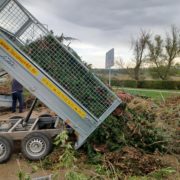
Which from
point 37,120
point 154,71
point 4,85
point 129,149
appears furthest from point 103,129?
point 154,71

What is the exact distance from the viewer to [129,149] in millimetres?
5906

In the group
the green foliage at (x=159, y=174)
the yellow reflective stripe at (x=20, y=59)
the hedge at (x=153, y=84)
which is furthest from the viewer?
the hedge at (x=153, y=84)

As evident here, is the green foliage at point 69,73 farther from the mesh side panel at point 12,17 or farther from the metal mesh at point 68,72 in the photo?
the mesh side panel at point 12,17

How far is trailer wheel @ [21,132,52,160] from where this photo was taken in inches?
242

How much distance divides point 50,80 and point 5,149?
4.98ft

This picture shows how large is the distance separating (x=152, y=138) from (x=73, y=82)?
6.59 feet

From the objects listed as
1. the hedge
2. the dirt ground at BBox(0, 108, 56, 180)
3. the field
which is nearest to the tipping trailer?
the dirt ground at BBox(0, 108, 56, 180)

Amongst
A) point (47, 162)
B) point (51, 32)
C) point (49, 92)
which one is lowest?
point (47, 162)

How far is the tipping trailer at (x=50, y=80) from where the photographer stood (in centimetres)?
590

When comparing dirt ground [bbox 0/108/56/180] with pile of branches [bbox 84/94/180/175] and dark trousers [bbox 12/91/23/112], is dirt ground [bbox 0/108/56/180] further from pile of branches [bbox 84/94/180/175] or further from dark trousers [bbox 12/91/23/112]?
dark trousers [bbox 12/91/23/112]

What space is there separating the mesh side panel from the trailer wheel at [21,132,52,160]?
2.09 m

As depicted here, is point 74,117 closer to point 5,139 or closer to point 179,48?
point 5,139

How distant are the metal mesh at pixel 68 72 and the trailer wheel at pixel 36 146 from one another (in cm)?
101

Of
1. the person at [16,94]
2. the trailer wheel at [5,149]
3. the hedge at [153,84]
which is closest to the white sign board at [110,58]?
the person at [16,94]
